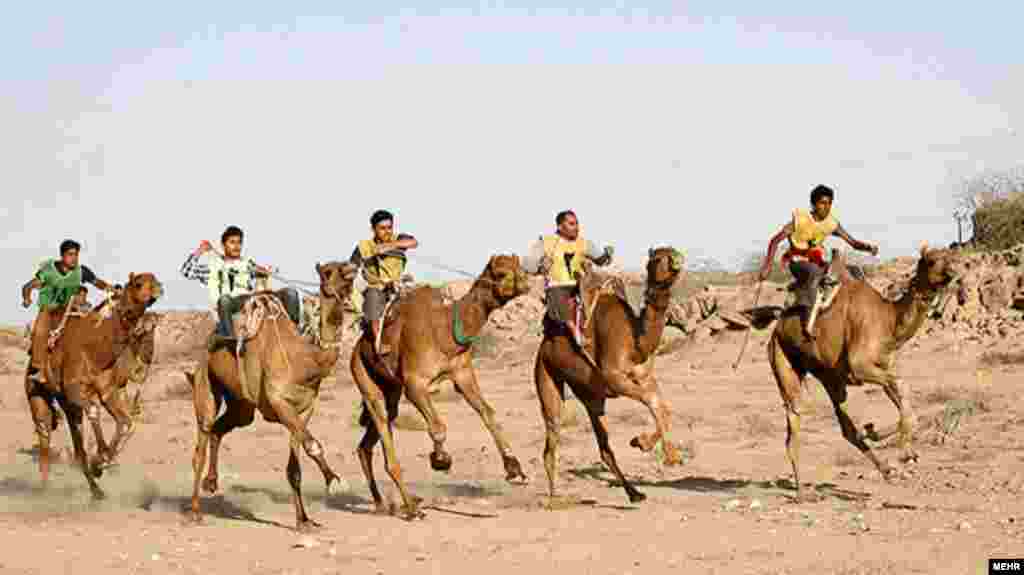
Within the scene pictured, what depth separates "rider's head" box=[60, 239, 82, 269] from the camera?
19125mm

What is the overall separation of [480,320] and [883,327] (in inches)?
168

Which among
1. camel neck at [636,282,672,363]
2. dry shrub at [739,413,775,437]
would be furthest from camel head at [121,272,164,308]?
dry shrub at [739,413,775,437]

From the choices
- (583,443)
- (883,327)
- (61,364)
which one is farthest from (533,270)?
(583,443)

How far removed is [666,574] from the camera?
11430 mm

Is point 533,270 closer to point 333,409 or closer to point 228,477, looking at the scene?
point 228,477

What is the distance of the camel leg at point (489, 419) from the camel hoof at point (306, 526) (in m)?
1.81

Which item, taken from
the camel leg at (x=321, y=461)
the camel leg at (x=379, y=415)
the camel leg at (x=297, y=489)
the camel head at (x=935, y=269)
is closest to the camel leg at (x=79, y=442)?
the camel leg at (x=321, y=461)

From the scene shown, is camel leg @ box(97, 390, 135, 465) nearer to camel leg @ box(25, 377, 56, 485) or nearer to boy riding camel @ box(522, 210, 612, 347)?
camel leg @ box(25, 377, 56, 485)

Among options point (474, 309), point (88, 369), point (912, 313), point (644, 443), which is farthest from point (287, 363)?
point (912, 313)

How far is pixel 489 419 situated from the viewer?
49.3 ft

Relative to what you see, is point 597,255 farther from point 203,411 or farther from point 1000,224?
point 1000,224

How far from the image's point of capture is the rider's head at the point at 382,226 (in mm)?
15945

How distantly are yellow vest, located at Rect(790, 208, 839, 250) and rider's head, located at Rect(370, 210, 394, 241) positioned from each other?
4.25 metres

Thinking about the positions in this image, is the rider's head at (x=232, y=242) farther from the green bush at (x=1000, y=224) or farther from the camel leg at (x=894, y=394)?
the green bush at (x=1000, y=224)
